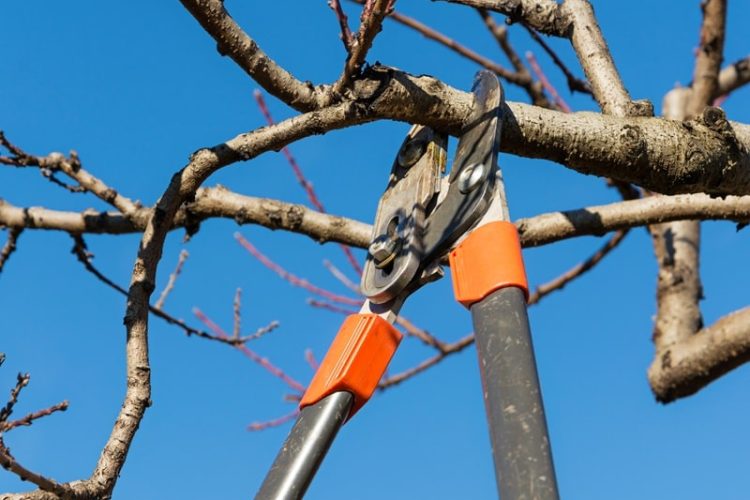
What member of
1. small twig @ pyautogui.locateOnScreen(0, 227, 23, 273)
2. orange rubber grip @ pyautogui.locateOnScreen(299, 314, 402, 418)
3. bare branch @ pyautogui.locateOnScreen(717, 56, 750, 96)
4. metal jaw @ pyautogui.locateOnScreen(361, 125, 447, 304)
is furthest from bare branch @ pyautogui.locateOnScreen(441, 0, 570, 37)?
bare branch @ pyautogui.locateOnScreen(717, 56, 750, 96)

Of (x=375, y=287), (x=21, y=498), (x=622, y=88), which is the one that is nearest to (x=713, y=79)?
(x=622, y=88)

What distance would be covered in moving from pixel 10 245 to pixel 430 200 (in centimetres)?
153

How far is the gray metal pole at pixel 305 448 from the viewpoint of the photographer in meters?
1.45

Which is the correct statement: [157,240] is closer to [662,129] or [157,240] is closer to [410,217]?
[410,217]

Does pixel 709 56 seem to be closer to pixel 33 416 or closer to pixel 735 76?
pixel 735 76

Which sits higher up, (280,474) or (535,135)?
(535,135)

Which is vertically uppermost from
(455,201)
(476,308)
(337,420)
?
(455,201)

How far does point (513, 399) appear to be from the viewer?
1359 mm

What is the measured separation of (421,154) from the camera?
187 cm

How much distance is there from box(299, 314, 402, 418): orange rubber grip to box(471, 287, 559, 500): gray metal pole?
7.5 inches

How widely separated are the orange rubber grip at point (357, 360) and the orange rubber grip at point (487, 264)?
16 cm

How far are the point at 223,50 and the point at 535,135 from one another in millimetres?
648

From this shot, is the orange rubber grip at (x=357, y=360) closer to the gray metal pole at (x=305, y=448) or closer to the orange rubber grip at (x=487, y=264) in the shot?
the gray metal pole at (x=305, y=448)

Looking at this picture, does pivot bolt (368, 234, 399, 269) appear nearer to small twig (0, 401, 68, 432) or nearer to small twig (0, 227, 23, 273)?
small twig (0, 401, 68, 432)
